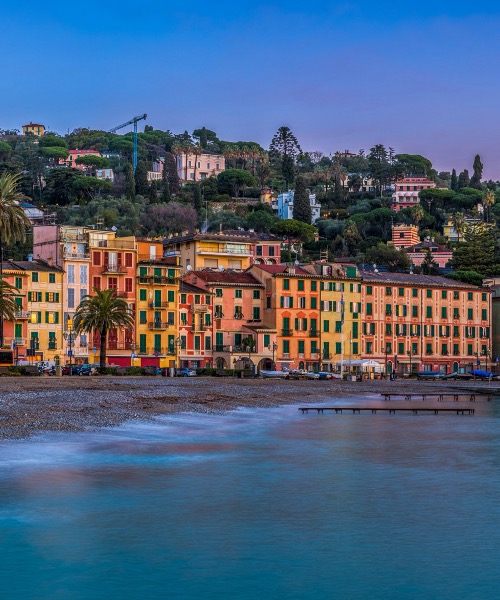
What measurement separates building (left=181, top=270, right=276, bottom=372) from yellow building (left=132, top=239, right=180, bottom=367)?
3294mm

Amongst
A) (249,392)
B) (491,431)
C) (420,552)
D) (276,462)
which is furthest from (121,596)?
(249,392)

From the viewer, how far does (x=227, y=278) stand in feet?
411

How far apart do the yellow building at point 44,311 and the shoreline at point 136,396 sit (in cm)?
1574

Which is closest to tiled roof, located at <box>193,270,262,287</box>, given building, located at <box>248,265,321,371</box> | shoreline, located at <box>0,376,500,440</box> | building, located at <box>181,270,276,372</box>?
building, located at <box>181,270,276,372</box>

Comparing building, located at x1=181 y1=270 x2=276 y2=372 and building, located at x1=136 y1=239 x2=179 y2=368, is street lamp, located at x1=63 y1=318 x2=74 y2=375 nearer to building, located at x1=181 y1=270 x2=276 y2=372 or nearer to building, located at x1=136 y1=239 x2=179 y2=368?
building, located at x1=136 y1=239 x2=179 y2=368

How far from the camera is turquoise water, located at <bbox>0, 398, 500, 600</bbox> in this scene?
24.3 metres

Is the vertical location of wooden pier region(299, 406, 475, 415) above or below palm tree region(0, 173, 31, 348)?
below

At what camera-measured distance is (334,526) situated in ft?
100

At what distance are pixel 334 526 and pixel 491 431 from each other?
1306 inches

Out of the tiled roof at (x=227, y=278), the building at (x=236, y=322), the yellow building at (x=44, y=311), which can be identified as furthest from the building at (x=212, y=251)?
the yellow building at (x=44, y=311)

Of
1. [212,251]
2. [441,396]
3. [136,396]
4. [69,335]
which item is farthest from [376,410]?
[212,251]

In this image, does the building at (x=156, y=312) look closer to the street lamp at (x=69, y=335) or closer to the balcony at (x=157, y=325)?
the balcony at (x=157, y=325)

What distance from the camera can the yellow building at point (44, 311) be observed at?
11200 cm

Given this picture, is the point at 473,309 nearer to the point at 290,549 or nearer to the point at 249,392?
the point at 249,392
